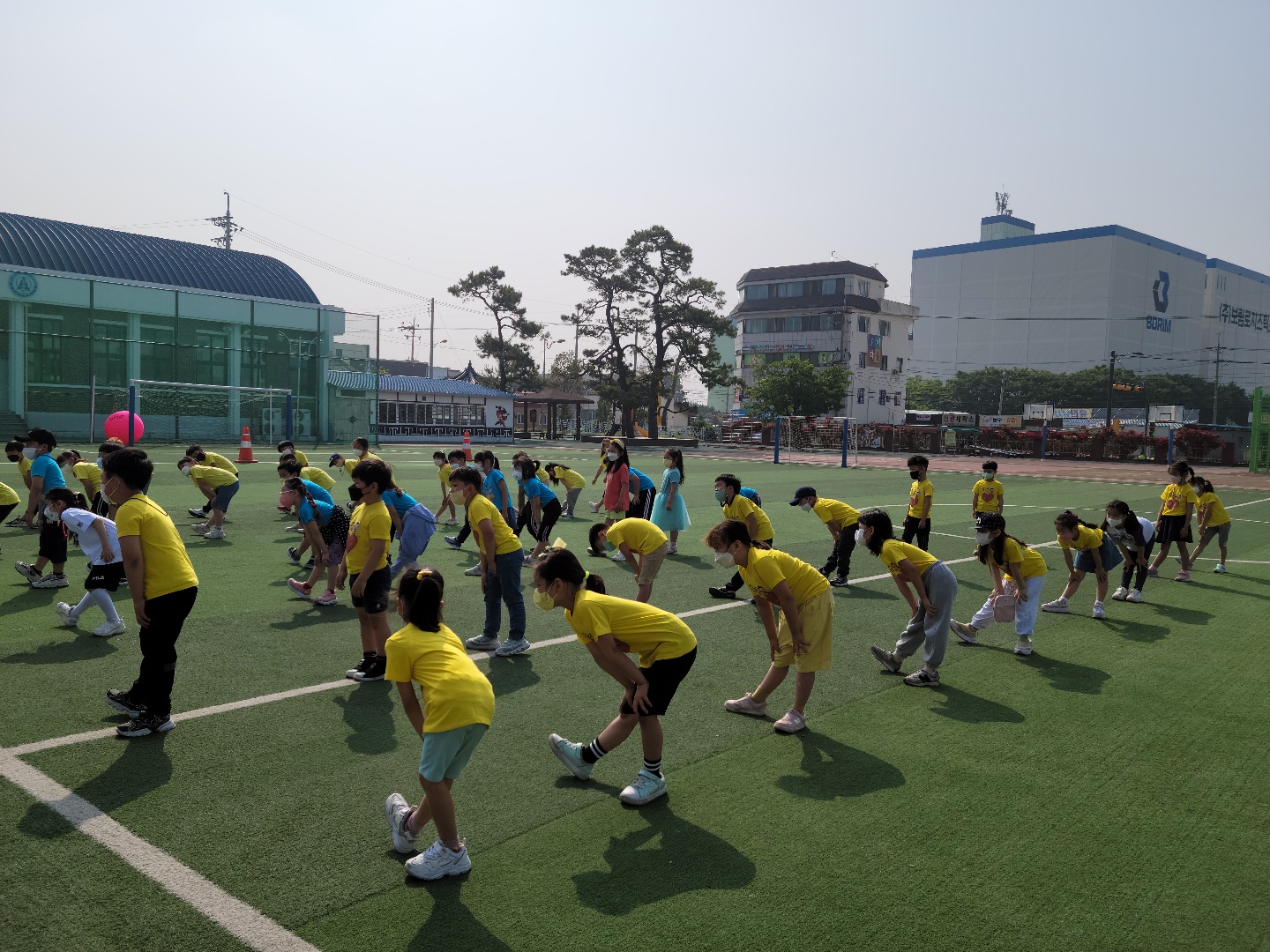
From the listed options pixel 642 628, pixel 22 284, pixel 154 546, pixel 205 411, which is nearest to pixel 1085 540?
pixel 642 628

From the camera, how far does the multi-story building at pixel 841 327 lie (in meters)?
98.2

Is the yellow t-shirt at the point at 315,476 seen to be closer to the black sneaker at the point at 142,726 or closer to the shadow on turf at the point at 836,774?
the black sneaker at the point at 142,726

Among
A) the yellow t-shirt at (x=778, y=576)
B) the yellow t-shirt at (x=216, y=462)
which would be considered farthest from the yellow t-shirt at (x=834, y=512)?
the yellow t-shirt at (x=216, y=462)

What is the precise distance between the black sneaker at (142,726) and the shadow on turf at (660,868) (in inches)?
131

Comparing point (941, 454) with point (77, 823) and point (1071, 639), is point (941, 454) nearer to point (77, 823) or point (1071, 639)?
point (1071, 639)

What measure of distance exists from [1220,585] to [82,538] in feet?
46.9

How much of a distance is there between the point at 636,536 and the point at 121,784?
482 cm

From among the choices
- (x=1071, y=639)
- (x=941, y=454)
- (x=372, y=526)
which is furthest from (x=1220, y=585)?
(x=941, y=454)

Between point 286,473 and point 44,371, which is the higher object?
point 44,371

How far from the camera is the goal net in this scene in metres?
37.5

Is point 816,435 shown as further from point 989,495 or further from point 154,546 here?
point 154,546

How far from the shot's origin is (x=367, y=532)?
720 centimetres

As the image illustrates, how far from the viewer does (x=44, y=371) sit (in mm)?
35688

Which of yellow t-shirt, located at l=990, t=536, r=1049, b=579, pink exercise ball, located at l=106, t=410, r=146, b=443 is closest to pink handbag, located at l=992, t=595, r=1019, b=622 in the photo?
yellow t-shirt, located at l=990, t=536, r=1049, b=579
